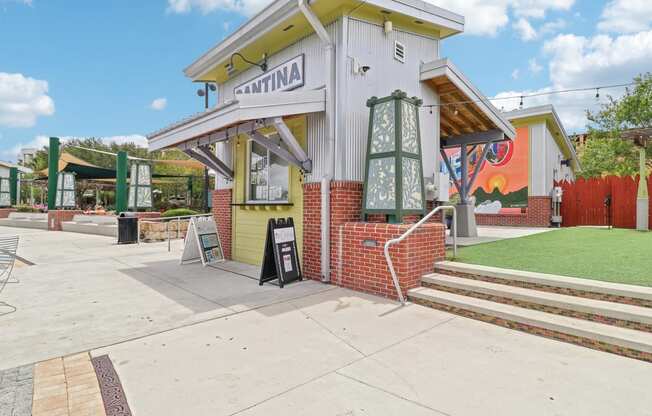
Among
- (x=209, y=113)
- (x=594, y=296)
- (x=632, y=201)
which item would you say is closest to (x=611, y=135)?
(x=632, y=201)

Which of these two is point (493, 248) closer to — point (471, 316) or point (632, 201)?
point (471, 316)

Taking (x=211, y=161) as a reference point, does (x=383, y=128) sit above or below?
above

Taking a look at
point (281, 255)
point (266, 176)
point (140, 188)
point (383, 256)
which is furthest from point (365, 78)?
point (140, 188)

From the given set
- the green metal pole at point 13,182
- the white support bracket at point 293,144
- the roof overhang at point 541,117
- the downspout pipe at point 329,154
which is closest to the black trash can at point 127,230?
the white support bracket at point 293,144

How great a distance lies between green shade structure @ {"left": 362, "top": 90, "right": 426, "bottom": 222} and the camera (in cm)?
537

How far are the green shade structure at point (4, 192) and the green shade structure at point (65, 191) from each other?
458 inches

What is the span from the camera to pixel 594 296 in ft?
12.7

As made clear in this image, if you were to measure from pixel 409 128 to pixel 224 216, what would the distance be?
16.5 ft

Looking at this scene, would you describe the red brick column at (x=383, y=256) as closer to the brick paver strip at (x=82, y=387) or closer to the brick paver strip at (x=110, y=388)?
the brick paver strip at (x=110, y=388)

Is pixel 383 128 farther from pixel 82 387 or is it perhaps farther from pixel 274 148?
pixel 82 387

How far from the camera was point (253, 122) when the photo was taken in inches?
227

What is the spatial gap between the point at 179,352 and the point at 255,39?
5.90 metres

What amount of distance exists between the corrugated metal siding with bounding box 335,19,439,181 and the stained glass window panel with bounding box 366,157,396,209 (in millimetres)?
454

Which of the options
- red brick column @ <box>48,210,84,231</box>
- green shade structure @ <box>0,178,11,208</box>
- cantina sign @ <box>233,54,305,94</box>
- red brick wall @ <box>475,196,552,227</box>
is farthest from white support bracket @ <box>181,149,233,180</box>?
green shade structure @ <box>0,178,11,208</box>
